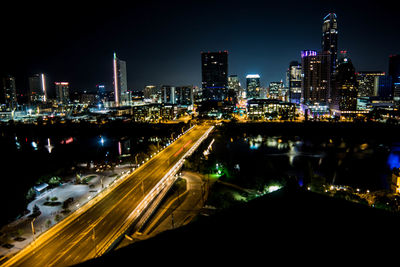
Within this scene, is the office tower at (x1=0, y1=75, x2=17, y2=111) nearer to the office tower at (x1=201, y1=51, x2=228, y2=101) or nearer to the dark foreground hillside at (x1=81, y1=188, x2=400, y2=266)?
the office tower at (x1=201, y1=51, x2=228, y2=101)

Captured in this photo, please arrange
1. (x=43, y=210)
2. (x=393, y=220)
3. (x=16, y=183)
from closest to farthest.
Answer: (x=393, y=220)
(x=43, y=210)
(x=16, y=183)

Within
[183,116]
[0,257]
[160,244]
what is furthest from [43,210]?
[183,116]

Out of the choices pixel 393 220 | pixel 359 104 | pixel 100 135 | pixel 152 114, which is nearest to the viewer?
pixel 393 220

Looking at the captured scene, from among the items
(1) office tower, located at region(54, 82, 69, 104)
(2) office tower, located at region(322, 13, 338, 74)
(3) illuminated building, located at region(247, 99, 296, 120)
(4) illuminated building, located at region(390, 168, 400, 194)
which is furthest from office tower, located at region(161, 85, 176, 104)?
(4) illuminated building, located at region(390, 168, 400, 194)

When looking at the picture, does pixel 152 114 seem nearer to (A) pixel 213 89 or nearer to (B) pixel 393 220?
(A) pixel 213 89

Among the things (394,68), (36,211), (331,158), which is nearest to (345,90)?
(331,158)
